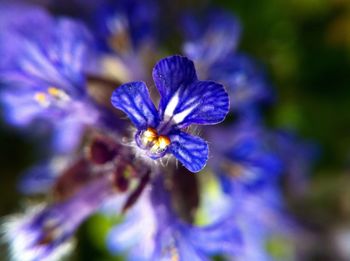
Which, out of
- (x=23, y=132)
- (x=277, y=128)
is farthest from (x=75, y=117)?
(x=23, y=132)

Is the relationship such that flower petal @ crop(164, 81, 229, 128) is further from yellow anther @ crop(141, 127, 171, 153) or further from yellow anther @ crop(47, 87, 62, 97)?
yellow anther @ crop(47, 87, 62, 97)

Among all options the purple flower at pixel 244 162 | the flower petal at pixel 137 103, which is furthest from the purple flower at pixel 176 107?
the purple flower at pixel 244 162

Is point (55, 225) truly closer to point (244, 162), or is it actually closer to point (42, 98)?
point (42, 98)

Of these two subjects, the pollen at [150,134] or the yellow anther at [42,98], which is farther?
the yellow anther at [42,98]

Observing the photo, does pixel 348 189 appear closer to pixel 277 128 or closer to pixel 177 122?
pixel 277 128

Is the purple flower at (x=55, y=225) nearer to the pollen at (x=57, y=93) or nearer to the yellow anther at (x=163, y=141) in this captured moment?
the pollen at (x=57, y=93)

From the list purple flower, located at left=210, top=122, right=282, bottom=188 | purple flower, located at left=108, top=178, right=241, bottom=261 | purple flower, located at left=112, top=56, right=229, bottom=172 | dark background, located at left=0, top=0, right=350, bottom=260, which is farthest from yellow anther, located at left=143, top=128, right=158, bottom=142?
dark background, located at left=0, top=0, right=350, bottom=260

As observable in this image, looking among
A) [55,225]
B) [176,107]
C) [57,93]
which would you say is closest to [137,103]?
[176,107]
